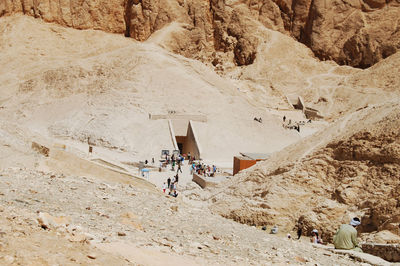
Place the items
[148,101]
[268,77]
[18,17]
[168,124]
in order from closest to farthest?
1. [168,124]
2. [148,101]
3. [268,77]
4. [18,17]

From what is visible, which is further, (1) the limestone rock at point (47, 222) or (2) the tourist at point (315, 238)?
(2) the tourist at point (315, 238)

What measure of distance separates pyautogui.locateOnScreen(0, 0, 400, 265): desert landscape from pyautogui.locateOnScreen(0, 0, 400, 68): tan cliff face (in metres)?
0.16

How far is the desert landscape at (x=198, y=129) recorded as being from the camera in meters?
5.84

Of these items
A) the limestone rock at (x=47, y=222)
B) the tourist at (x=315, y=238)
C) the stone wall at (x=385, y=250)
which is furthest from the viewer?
the tourist at (x=315, y=238)

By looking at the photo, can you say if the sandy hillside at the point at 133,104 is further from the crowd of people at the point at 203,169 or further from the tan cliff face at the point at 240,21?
the tan cliff face at the point at 240,21

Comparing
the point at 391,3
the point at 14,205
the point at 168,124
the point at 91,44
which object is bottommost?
the point at 168,124

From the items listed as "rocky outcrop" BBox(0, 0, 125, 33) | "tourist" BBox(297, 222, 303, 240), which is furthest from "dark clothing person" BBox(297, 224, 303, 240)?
"rocky outcrop" BBox(0, 0, 125, 33)

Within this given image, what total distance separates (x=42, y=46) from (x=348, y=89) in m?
29.5

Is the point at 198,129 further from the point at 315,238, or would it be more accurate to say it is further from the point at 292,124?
the point at 315,238

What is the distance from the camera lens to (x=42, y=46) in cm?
4438

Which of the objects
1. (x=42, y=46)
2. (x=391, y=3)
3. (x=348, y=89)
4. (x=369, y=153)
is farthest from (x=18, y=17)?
(x=369, y=153)

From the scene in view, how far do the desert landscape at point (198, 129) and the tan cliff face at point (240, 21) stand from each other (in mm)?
161

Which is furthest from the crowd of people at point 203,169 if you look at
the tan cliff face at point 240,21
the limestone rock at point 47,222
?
the tan cliff face at point 240,21

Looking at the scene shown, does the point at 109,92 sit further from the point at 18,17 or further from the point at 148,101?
the point at 18,17
